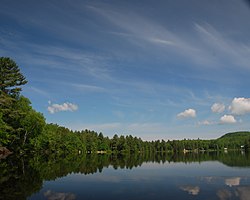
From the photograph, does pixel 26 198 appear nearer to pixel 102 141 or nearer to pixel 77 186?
pixel 77 186

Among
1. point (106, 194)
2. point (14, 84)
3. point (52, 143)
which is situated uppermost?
point (14, 84)

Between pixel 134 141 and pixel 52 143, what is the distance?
98975 mm

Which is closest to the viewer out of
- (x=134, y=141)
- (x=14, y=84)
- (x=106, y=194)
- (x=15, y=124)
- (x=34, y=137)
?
(x=106, y=194)

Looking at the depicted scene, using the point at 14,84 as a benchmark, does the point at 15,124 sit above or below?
below

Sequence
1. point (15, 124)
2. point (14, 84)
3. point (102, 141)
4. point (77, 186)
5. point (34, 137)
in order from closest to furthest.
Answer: point (77, 186), point (14, 84), point (15, 124), point (34, 137), point (102, 141)

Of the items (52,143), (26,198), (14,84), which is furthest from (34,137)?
(26,198)

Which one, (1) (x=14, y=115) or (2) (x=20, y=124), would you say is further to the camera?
(2) (x=20, y=124)

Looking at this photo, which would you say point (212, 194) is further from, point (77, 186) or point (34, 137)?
point (34, 137)

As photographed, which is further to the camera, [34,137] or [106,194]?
[34,137]

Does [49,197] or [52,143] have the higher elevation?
[52,143]

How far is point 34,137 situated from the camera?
71062mm

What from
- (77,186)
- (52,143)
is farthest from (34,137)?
(77,186)

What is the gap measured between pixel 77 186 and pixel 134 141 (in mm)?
160076

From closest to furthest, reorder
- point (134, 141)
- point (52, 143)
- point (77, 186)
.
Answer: point (77, 186) → point (52, 143) → point (134, 141)
